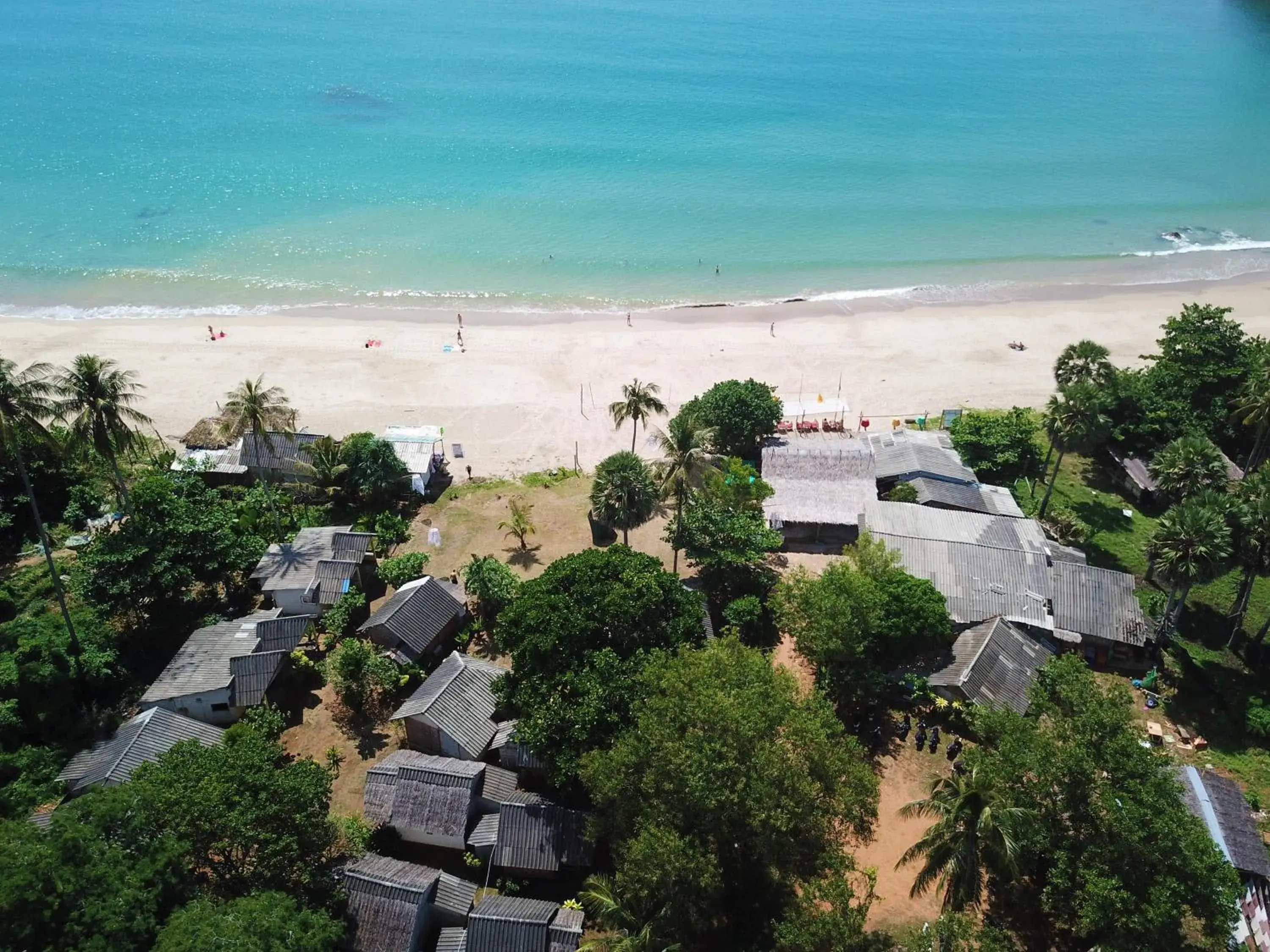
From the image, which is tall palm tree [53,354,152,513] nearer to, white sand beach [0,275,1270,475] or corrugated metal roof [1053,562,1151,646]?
white sand beach [0,275,1270,475]

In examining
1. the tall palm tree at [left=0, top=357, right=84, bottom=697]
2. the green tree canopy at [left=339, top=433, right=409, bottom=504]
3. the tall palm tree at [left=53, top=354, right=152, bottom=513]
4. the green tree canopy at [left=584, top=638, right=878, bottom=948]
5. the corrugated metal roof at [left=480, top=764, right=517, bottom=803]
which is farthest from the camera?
the green tree canopy at [left=339, top=433, right=409, bottom=504]

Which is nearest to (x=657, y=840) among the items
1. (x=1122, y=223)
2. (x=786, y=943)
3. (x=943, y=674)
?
(x=786, y=943)

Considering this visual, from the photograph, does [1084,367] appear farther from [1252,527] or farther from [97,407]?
[97,407]

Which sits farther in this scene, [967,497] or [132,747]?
[967,497]

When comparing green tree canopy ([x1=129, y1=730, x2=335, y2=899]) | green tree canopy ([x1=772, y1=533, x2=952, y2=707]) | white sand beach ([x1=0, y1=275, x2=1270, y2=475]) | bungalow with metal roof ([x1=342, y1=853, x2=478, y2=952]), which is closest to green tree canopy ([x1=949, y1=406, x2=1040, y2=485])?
white sand beach ([x1=0, y1=275, x2=1270, y2=475])

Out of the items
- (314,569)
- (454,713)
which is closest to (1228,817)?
(454,713)

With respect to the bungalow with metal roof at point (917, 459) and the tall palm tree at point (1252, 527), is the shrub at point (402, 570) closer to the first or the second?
the bungalow with metal roof at point (917, 459)

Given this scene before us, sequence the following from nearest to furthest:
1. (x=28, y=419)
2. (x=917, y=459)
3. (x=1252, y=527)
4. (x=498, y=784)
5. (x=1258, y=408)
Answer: (x=498, y=784)
(x=28, y=419)
(x=1252, y=527)
(x=1258, y=408)
(x=917, y=459)
